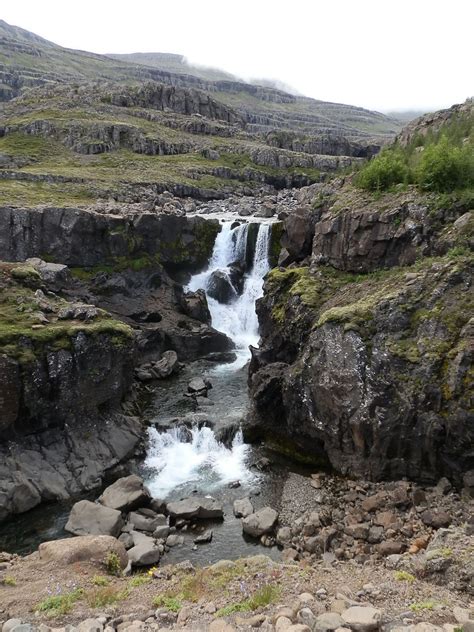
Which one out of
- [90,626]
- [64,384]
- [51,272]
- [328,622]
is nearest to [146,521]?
[64,384]

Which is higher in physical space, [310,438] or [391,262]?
[391,262]

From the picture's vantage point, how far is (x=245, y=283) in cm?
6334

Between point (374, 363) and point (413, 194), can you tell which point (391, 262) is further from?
point (374, 363)

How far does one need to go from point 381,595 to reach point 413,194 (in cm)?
3212

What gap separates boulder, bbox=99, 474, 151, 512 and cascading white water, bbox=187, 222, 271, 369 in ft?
79.9

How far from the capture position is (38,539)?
26328mm

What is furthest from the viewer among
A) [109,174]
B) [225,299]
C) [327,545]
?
[109,174]

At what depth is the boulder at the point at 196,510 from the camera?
27.9 meters

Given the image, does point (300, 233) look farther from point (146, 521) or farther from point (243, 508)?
point (146, 521)


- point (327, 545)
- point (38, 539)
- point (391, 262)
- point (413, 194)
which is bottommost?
A: point (38, 539)

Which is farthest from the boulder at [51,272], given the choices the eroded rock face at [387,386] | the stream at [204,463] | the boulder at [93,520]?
the boulder at [93,520]

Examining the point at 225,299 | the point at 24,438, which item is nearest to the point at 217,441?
the point at 24,438

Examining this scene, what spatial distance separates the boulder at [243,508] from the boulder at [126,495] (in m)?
5.39

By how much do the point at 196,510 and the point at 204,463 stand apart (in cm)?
630
